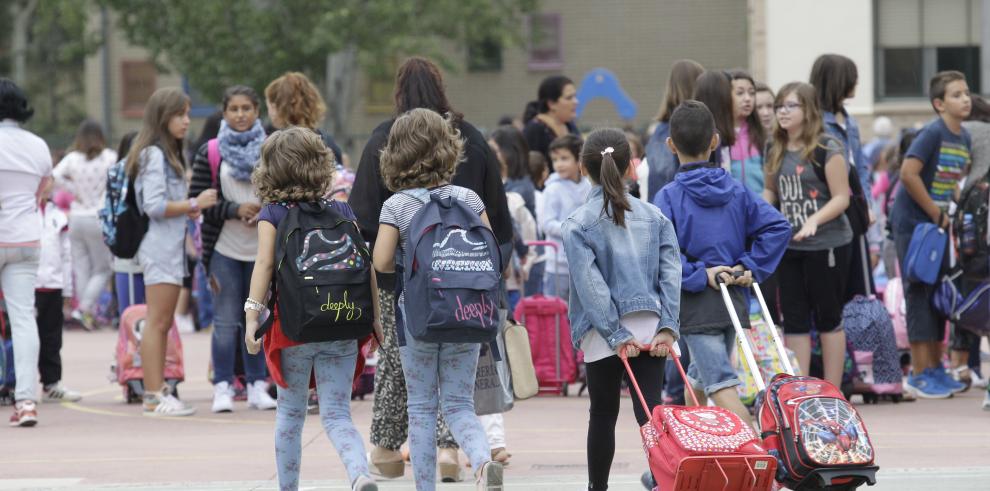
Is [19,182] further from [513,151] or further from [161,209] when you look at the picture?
[513,151]

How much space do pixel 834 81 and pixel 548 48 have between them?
27.6 m

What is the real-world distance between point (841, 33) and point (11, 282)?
18374 millimetres

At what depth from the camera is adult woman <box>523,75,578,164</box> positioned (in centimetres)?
1205

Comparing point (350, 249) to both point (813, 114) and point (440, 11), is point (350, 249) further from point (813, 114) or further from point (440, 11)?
point (440, 11)

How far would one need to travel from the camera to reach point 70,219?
687 inches

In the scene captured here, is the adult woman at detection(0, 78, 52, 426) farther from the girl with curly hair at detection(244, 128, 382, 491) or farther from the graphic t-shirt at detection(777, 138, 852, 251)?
the graphic t-shirt at detection(777, 138, 852, 251)

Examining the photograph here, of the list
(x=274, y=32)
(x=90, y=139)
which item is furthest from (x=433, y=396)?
(x=274, y=32)

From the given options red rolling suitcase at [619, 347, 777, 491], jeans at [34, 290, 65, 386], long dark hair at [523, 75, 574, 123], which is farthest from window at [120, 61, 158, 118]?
red rolling suitcase at [619, 347, 777, 491]

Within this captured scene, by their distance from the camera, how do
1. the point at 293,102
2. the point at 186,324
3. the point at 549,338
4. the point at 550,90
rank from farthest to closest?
the point at 186,324 < the point at 550,90 < the point at 549,338 < the point at 293,102

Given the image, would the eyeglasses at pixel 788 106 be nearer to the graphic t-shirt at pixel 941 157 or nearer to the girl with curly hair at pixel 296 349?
the graphic t-shirt at pixel 941 157

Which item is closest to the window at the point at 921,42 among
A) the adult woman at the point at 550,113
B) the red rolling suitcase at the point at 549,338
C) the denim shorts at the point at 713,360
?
the adult woman at the point at 550,113

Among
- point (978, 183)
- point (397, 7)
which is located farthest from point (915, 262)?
point (397, 7)

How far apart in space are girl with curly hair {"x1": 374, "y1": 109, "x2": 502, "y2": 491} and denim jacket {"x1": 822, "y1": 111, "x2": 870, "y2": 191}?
3852mm

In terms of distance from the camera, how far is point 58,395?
450 inches
